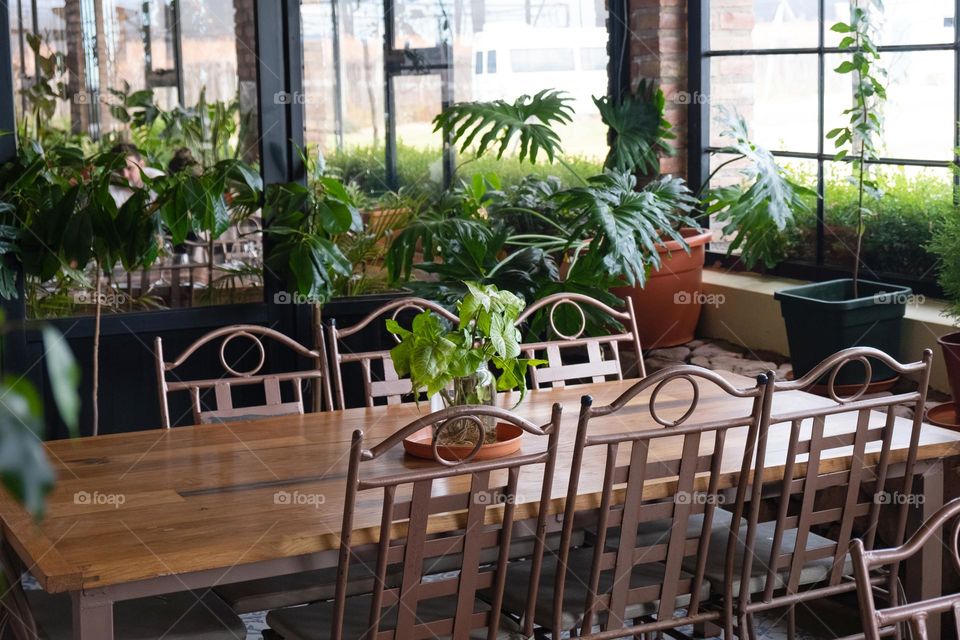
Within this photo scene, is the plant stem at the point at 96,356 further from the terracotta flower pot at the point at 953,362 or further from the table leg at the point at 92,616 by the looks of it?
the terracotta flower pot at the point at 953,362

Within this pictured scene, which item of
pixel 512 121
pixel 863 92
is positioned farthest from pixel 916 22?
pixel 512 121

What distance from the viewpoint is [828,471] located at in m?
2.41

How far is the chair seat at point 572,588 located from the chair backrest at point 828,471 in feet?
0.60

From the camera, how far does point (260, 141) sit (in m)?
4.30

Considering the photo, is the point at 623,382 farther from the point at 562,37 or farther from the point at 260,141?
the point at 562,37

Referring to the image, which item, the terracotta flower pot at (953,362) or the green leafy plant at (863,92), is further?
the green leafy plant at (863,92)

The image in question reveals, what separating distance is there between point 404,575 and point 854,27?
2.90 meters

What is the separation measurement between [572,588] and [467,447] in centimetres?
38

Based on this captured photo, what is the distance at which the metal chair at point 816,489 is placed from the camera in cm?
222

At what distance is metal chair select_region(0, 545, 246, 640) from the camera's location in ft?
7.16

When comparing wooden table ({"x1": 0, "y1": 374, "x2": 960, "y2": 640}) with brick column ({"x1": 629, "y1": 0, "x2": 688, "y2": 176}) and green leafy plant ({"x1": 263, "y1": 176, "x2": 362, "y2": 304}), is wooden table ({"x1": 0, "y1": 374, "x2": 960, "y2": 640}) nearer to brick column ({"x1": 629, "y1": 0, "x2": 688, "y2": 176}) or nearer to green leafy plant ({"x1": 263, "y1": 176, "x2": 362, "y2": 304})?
green leafy plant ({"x1": 263, "y1": 176, "x2": 362, "y2": 304})

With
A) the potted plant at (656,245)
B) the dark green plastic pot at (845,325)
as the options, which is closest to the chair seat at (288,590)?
the dark green plastic pot at (845,325)

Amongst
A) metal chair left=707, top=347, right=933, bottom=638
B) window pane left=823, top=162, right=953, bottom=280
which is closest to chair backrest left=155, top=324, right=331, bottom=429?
metal chair left=707, top=347, right=933, bottom=638

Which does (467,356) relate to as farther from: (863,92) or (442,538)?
(863,92)
